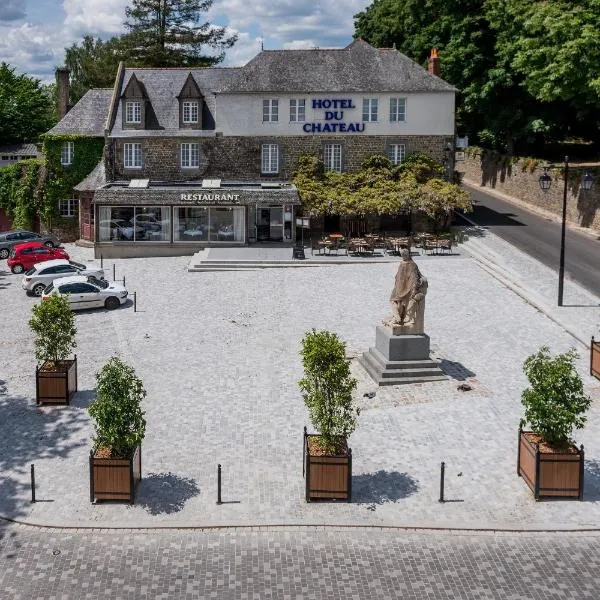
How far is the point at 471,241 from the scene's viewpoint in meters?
42.7

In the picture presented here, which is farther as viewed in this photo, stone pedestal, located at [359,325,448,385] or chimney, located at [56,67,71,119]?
chimney, located at [56,67,71,119]

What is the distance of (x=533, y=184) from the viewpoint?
171 ft

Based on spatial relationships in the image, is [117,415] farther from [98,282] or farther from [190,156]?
[190,156]

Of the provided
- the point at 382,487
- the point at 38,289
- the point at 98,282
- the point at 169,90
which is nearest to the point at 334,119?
the point at 169,90

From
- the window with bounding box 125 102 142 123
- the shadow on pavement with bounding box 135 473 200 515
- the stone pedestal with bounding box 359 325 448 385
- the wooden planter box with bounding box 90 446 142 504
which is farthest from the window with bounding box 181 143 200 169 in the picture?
the wooden planter box with bounding box 90 446 142 504

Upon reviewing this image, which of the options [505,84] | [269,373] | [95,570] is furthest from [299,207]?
[95,570]

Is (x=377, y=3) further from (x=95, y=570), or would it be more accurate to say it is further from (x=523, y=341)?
(x=95, y=570)

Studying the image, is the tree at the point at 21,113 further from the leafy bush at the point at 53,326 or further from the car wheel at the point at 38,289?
the leafy bush at the point at 53,326

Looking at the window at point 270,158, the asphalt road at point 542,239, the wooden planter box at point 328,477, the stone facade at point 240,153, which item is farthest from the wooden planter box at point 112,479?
the window at point 270,158

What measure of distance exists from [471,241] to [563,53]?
979cm

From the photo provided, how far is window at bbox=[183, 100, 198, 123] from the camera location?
46.9 m

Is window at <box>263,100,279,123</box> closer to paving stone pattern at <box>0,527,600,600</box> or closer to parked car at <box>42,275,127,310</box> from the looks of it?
parked car at <box>42,275,127,310</box>

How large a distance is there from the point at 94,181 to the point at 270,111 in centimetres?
1009

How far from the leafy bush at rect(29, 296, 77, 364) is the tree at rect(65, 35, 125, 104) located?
184 ft
